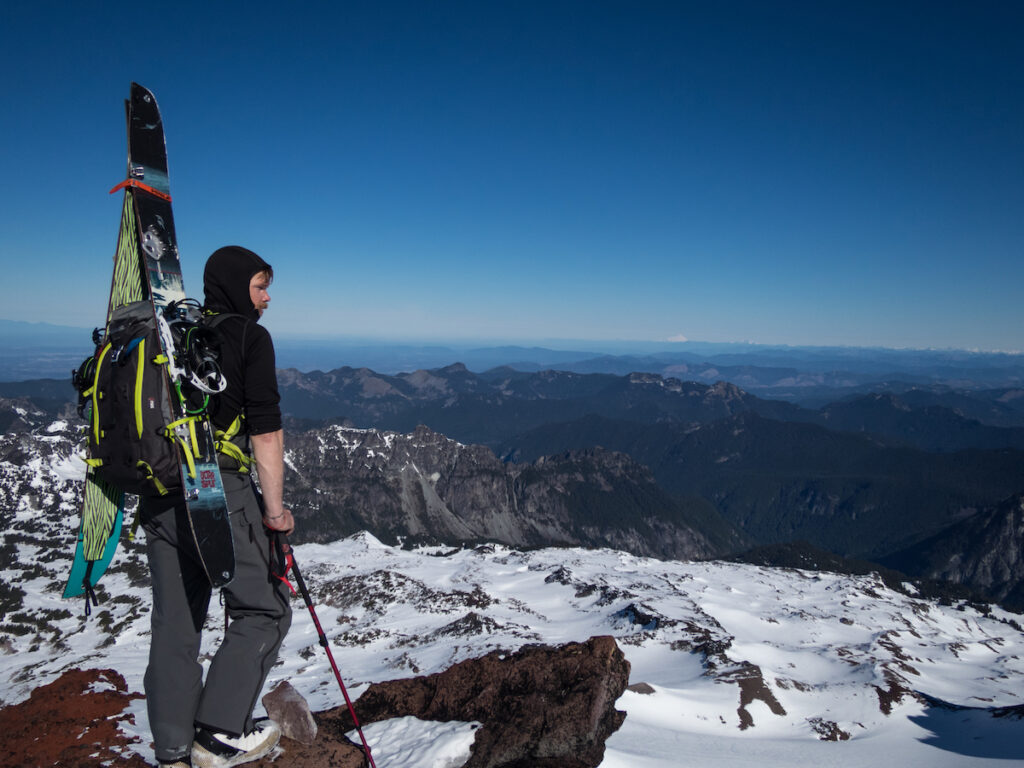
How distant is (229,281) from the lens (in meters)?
6.65

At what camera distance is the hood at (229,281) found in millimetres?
6648

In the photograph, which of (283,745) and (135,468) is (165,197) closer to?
(135,468)

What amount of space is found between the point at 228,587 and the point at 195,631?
0.81 metres

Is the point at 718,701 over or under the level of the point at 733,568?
over

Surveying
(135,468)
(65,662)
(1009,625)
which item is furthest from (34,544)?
(1009,625)

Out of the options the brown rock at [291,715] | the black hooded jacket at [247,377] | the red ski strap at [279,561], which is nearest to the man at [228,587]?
the black hooded jacket at [247,377]

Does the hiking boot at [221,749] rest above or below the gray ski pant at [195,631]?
below

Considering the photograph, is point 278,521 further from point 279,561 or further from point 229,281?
point 229,281

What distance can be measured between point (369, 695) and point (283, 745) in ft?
16.5

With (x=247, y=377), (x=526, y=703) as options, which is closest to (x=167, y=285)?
(x=247, y=377)

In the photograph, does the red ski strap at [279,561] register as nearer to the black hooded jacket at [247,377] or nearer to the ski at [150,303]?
the ski at [150,303]

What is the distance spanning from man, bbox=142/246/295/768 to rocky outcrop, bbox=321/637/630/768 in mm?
5098

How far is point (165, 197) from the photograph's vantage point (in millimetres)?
7406

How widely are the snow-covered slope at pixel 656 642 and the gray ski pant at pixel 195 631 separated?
17.2 ft
